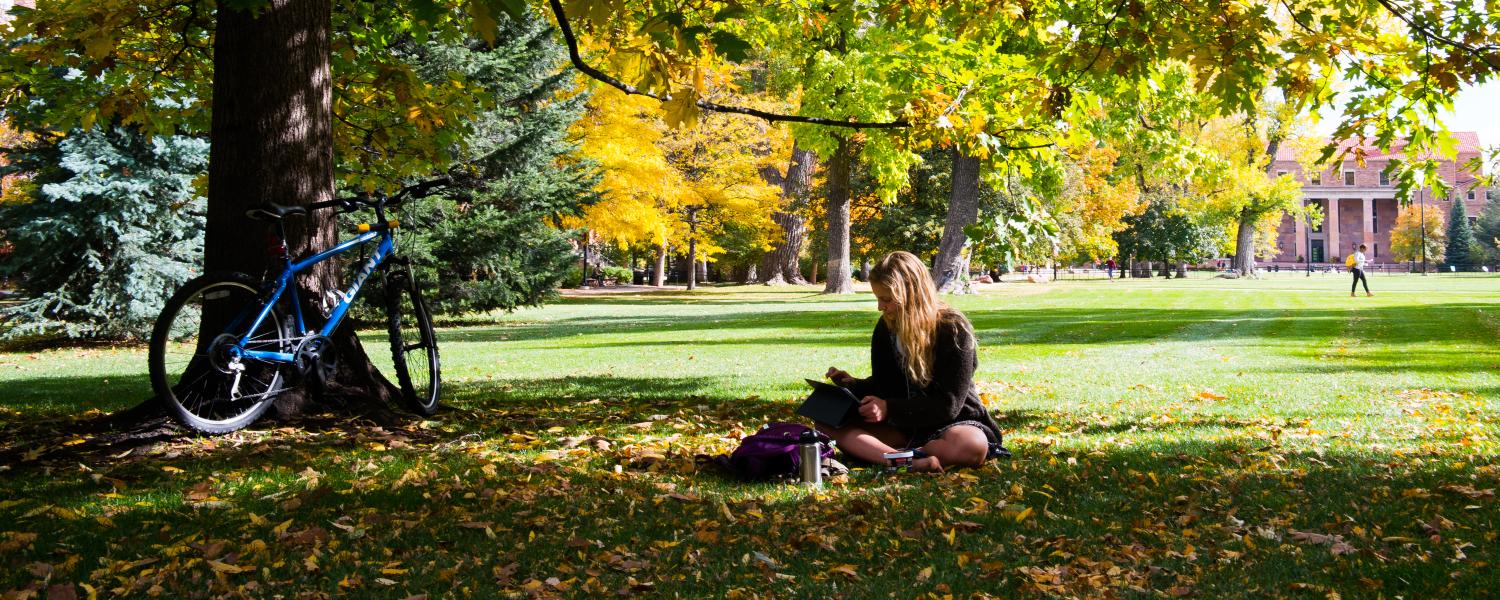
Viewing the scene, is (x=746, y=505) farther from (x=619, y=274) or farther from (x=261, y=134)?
(x=619, y=274)

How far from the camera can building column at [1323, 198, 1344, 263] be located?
327 feet

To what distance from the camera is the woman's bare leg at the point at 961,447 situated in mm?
4938

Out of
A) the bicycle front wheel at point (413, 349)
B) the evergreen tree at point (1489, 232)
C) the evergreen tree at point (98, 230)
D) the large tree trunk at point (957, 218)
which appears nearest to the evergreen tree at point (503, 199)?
the evergreen tree at point (98, 230)

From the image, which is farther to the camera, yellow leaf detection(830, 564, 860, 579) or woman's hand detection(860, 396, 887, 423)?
woman's hand detection(860, 396, 887, 423)

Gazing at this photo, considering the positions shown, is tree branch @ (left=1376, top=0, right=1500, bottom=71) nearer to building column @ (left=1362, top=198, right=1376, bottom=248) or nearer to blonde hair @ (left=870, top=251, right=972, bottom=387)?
blonde hair @ (left=870, top=251, right=972, bottom=387)

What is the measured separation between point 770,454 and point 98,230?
1398 centimetres

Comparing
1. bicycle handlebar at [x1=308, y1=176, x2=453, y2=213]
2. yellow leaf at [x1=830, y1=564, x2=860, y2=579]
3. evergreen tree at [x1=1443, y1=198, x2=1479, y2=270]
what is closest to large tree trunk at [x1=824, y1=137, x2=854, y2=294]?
bicycle handlebar at [x1=308, y1=176, x2=453, y2=213]

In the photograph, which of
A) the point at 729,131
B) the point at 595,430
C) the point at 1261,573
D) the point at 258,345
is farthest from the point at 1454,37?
the point at 729,131

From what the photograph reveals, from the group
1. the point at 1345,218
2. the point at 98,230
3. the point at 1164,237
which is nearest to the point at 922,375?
the point at 98,230

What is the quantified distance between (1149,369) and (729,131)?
83.8 ft

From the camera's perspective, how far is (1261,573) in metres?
3.40

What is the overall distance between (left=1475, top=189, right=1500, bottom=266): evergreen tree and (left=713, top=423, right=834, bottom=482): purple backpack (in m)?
90.7

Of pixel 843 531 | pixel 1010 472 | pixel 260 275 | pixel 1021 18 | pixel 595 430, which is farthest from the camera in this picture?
pixel 1021 18

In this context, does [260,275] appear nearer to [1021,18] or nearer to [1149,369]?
Answer: [1021,18]
